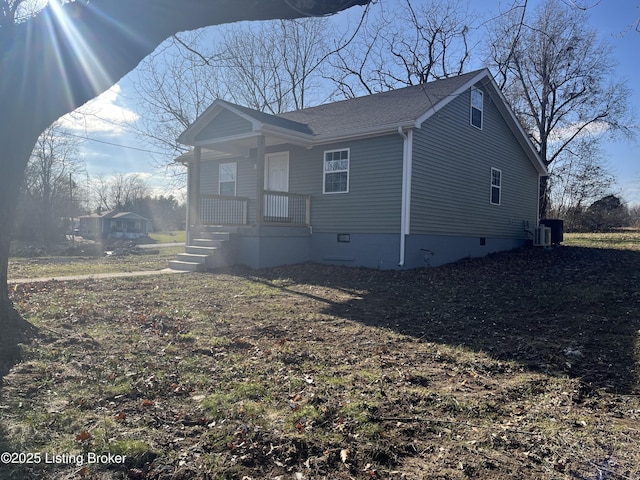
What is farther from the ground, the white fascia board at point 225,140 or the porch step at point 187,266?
the white fascia board at point 225,140

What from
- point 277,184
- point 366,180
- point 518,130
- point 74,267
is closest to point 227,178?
point 277,184

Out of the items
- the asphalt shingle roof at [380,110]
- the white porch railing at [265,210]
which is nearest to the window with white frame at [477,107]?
the asphalt shingle roof at [380,110]

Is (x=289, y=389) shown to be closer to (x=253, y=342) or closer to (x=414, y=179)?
(x=253, y=342)

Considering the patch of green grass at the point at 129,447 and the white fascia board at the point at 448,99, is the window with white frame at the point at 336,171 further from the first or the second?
the patch of green grass at the point at 129,447

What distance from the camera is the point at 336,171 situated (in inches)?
510

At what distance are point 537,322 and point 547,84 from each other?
25.3 m

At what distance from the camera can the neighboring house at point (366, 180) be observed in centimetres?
1175

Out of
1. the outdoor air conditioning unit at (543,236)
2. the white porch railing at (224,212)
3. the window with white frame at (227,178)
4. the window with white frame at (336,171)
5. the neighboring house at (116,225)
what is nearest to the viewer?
the window with white frame at (336,171)

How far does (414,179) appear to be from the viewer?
1160 centimetres

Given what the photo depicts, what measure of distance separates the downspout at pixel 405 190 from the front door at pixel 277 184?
145 inches

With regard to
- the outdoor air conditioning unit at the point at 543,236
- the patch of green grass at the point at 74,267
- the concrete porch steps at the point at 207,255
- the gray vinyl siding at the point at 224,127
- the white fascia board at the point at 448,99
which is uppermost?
the white fascia board at the point at 448,99

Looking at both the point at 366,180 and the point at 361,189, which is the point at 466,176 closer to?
the point at 366,180

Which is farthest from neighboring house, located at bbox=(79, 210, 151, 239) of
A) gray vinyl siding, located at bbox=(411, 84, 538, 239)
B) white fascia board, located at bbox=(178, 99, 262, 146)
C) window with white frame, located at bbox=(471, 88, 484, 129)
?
window with white frame, located at bbox=(471, 88, 484, 129)

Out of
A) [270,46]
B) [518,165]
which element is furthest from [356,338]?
[270,46]
